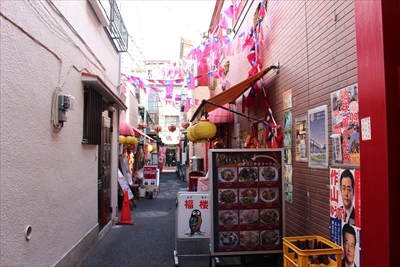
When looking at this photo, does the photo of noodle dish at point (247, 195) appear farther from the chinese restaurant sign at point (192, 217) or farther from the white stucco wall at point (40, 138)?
the white stucco wall at point (40, 138)

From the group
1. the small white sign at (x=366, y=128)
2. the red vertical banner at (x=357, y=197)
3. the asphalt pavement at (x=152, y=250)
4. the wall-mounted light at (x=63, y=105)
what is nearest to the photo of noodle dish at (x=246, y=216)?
the asphalt pavement at (x=152, y=250)

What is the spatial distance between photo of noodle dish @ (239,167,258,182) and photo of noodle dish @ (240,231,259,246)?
2.56ft

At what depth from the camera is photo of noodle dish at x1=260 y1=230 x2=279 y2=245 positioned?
15.2ft

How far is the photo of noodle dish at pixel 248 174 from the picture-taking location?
4618 mm

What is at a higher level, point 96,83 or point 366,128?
point 96,83

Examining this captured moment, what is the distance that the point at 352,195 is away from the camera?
3355mm

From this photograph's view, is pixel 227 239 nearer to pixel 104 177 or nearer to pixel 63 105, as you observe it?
pixel 63 105

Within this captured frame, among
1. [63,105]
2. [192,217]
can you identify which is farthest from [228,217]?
[63,105]

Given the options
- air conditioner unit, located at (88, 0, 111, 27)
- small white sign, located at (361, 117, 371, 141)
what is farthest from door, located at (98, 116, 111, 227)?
small white sign, located at (361, 117, 371, 141)

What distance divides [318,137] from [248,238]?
1785mm

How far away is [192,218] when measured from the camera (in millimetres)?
5945

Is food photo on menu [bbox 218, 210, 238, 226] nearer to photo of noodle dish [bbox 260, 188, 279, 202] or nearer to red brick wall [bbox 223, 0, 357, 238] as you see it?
photo of noodle dish [bbox 260, 188, 279, 202]

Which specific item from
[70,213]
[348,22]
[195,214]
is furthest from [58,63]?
[348,22]

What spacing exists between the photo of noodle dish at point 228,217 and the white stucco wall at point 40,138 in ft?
7.87
